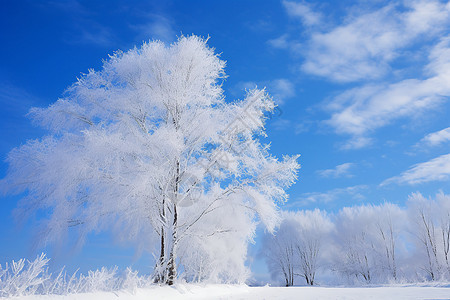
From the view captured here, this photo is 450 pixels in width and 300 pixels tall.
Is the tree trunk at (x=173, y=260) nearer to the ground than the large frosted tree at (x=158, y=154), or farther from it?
nearer to the ground

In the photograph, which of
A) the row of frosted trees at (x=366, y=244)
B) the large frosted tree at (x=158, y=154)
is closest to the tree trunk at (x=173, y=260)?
the large frosted tree at (x=158, y=154)

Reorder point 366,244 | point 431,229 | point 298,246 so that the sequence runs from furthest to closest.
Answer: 1. point 298,246
2. point 366,244
3. point 431,229

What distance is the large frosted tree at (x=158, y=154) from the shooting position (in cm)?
1029

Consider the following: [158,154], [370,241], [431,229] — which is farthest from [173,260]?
[370,241]

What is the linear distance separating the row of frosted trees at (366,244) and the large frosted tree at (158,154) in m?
24.0

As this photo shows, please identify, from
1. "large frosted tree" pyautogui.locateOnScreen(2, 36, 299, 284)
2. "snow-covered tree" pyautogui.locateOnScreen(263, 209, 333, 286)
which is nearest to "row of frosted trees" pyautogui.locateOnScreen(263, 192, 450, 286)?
"snow-covered tree" pyautogui.locateOnScreen(263, 209, 333, 286)

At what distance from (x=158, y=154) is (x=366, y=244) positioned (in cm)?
3604

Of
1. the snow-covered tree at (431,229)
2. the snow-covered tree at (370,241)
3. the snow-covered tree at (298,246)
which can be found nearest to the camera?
the snow-covered tree at (431,229)

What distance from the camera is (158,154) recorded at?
10289mm

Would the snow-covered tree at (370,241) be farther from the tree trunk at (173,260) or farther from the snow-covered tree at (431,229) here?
the tree trunk at (173,260)

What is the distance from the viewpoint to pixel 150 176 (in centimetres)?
938

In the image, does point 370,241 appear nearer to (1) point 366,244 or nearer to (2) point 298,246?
(1) point 366,244

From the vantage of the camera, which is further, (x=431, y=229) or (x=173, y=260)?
(x=431, y=229)

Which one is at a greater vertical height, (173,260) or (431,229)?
(431,229)
